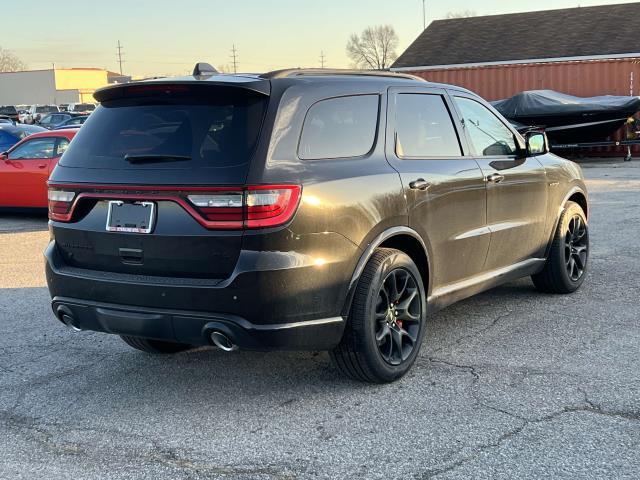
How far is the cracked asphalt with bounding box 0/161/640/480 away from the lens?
3381 mm

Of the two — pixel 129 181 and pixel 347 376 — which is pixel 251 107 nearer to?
pixel 129 181

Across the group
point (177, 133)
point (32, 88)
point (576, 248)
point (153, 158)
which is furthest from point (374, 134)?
point (32, 88)

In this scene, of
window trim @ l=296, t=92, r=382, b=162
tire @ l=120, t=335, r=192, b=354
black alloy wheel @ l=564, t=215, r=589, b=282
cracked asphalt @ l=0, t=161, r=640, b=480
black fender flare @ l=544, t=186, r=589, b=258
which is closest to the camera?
cracked asphalt @ l=0, t=161, r=640, b=480

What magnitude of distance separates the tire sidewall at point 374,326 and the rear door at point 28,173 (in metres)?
8.92

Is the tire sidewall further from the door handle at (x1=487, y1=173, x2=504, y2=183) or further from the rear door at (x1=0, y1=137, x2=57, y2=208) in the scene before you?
the rear door at (x1=0, y1=137, x2=57, y2=208)

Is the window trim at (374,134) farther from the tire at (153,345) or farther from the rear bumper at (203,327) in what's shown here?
the tire at (153,345)

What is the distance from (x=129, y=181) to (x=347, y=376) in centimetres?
163

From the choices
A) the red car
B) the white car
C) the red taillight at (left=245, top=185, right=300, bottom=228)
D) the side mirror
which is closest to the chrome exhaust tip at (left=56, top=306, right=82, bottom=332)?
the red taillight at (left=245, top=185, right=300, bottom=228)

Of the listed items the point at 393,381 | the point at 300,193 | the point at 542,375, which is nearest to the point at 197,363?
the point at 393,381

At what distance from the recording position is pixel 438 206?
185 inches

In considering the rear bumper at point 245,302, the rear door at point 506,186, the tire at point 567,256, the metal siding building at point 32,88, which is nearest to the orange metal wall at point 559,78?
the tire at point 567,256

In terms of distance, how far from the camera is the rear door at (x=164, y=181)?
3680 mm

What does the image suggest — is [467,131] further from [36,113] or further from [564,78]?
[36,113]

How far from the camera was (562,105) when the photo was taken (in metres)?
20.2
